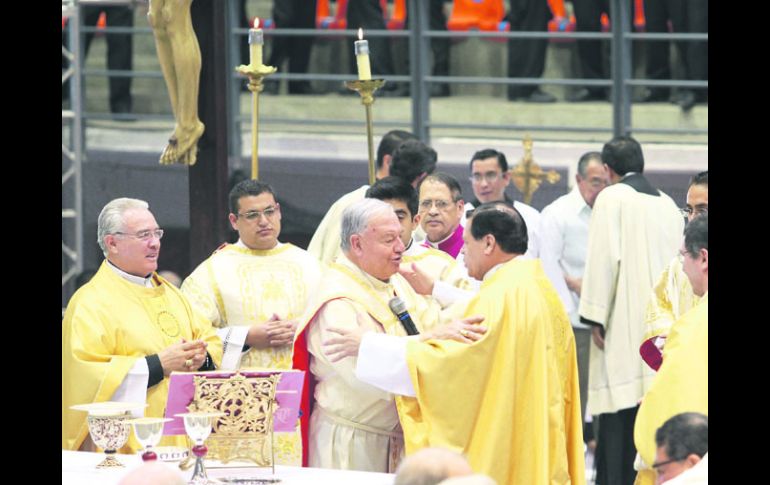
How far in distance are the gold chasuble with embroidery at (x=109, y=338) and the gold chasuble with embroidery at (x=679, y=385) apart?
6.37ft

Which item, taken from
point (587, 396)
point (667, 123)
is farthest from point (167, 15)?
point (667, 123)

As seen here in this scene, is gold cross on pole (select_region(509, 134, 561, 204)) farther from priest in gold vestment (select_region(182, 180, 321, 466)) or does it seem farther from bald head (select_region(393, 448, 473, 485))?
bald head (select_region(393, 448, 473, 485))

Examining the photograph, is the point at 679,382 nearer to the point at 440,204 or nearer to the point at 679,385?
the point at 679,385

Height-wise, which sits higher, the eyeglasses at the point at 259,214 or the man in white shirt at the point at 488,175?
the man in white shirt at the point at 488,175

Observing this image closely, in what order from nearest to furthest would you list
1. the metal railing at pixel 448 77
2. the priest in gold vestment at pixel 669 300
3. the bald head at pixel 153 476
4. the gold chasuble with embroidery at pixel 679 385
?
the bald head at pixel 153 476 → the gold chasuble with embroidery at pixel 679 385 → the priest in gold vestment at pixel 669 300 → the metal railing at pixel 448 77

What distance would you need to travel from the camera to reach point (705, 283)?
5.30 meters

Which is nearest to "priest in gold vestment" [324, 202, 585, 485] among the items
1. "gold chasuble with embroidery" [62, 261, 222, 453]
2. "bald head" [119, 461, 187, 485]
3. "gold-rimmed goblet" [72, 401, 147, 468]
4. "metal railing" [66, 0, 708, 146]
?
"gold-rimmed goblet" [72, 401, 147, 468]

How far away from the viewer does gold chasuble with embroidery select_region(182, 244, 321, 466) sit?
673 cm

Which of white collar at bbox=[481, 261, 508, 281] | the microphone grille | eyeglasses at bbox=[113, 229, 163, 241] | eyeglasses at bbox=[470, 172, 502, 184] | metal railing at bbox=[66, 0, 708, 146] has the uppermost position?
metal railing at bbox=[66, 0, 708, 146]

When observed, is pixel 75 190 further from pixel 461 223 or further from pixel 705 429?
pixel 705 429

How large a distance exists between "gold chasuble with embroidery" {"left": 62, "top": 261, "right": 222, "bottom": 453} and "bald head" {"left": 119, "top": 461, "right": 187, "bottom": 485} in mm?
2102

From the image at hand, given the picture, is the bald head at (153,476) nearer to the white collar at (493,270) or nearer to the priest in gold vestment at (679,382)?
the priest in gold vestment at (679,382)

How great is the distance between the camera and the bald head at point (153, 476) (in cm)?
384

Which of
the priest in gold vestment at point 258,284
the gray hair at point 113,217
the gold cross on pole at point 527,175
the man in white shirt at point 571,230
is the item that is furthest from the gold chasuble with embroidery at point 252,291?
the gold cross on pole at point 527,175
